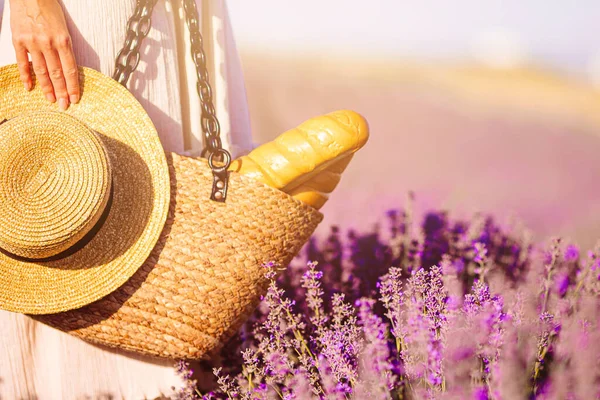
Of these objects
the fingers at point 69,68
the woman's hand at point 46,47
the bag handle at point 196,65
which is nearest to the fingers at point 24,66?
the woman's hand at point 46,47

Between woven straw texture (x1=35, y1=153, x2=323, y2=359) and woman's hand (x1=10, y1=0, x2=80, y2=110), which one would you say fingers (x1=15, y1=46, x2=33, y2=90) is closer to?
woman's hand (x1=10, y1=0, x2=80, y2=110)

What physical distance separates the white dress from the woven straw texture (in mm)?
254

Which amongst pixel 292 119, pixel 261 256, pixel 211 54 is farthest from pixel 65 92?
pixel 292 119

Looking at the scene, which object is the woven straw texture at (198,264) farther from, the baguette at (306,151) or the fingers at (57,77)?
the fingers at (57,77)

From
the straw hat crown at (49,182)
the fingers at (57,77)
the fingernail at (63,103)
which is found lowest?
the straw hat crown at (49,182)

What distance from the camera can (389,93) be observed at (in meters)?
5.25

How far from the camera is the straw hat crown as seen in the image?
4.76 ft

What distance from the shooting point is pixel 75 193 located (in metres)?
1.45

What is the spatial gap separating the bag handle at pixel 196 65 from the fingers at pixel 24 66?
8.7 inches

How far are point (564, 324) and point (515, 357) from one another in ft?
0.77

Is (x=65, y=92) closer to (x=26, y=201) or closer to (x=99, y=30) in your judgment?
(x=99, y=30)

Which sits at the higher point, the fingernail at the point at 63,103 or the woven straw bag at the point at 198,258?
the fingernail at the point at 63,103

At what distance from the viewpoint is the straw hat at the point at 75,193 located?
1.46 meters

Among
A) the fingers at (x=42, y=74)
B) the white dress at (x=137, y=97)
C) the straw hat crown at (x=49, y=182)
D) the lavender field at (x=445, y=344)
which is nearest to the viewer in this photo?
the lavender field at (x=445, y=344)
